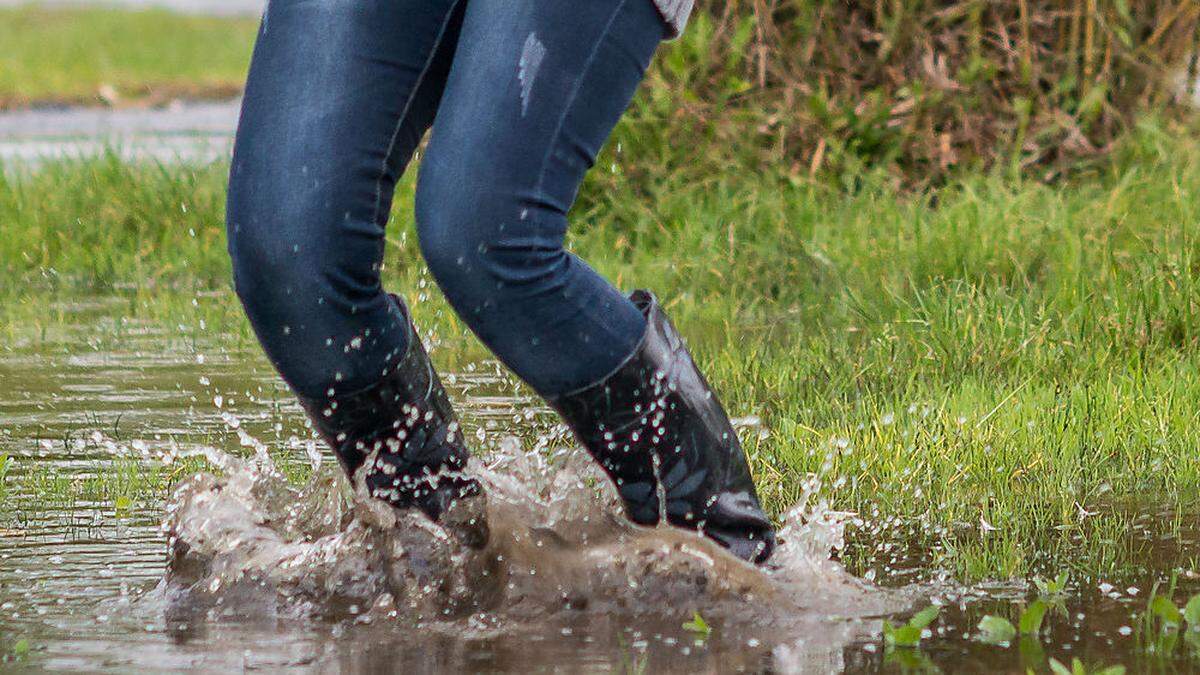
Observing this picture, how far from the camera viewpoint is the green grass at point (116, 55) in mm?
14828

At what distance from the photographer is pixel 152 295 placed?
6.70 metres

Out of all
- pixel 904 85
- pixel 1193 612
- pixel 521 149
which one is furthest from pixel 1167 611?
pixel 904 85

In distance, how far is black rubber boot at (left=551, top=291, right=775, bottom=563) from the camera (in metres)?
2.96

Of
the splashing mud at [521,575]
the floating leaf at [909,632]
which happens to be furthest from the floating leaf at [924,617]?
the splashing mud at [521,575]

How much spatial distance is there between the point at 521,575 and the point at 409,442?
0.28 m

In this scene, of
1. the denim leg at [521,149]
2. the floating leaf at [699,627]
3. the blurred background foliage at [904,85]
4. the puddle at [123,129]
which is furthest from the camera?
the puddle at [123,129]

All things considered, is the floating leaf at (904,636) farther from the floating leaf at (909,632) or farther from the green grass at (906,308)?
the green grass at (906,308)

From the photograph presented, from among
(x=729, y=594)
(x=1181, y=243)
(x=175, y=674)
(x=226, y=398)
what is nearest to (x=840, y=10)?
(x=1181, y=243)

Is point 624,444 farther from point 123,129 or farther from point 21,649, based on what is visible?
point 123,129

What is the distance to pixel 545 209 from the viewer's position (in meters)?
2.77

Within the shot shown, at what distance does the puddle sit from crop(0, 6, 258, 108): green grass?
2.41 ft

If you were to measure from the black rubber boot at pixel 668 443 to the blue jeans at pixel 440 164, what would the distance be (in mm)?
58

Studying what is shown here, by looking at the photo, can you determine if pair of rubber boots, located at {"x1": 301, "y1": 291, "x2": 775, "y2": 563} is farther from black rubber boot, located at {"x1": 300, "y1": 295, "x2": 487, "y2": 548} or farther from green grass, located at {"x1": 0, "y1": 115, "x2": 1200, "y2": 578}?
green grass, located at {"x1": 0, "y1": 115, "x2": 1200, "y2": 578}

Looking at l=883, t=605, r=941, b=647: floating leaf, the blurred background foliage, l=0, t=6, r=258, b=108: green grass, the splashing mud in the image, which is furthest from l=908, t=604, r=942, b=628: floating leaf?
l=0, t=6, r=258, b=108: green grass
